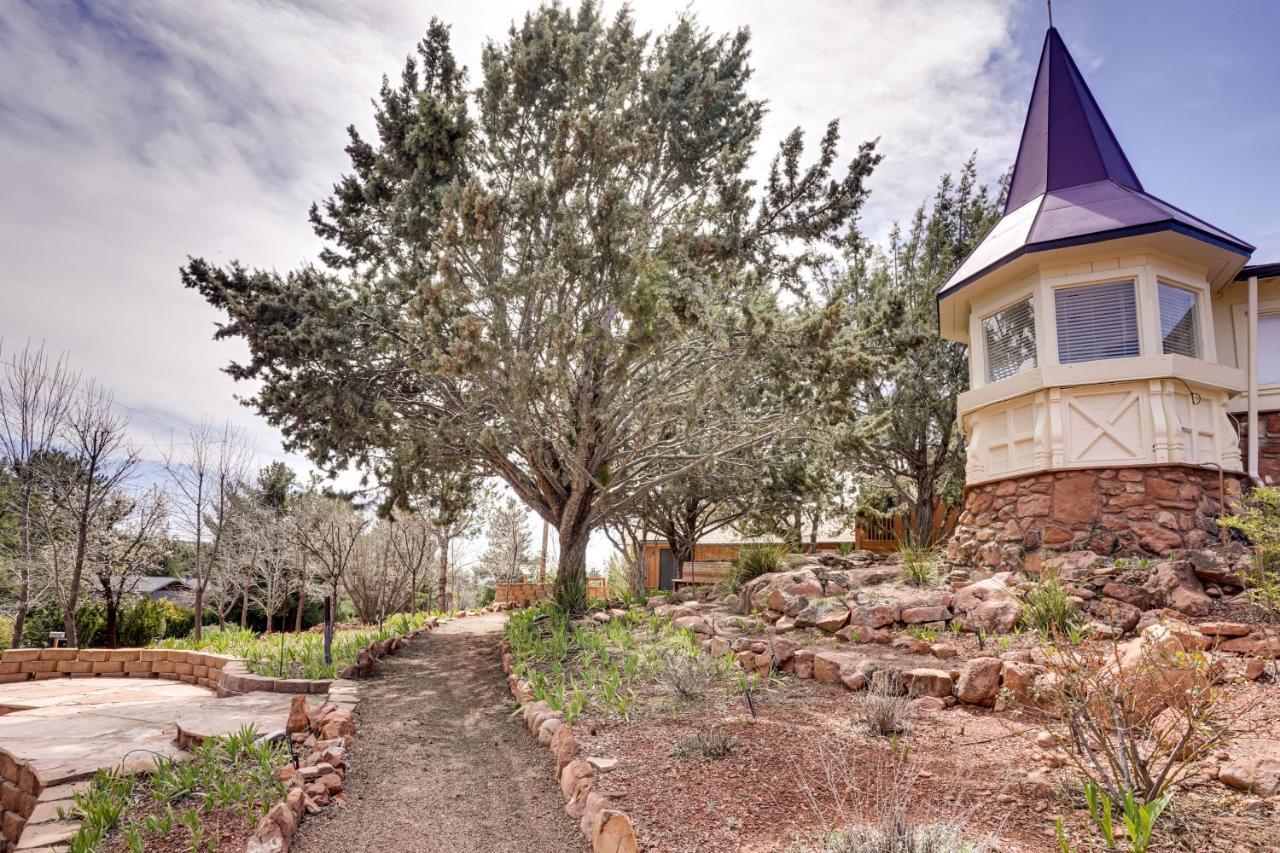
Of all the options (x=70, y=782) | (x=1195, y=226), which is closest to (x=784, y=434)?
(x=1195, y=226)

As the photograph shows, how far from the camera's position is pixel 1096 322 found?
8359mm

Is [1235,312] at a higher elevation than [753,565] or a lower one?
higher

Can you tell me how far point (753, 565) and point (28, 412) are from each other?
39.8 ft

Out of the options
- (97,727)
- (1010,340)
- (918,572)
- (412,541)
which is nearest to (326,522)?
(412,541)

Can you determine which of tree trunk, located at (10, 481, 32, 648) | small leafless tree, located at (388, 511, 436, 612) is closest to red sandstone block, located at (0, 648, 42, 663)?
tree trunk, located at (10, 481, 32, 648)

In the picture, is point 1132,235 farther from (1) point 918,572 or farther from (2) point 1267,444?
(1) point 918,572

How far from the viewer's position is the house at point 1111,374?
308 inches

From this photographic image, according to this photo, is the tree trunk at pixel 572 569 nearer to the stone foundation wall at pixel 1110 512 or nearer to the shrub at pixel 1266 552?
the stone foundation wall at pixel 1110 512

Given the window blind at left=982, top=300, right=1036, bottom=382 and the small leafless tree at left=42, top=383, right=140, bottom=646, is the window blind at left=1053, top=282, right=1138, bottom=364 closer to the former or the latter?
the window blind at left=982, top=300, right=1036, bottom=382

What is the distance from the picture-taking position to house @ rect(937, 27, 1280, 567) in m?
7.81

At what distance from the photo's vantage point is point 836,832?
9.73ft

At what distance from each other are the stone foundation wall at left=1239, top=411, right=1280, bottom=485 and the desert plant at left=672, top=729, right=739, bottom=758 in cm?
827

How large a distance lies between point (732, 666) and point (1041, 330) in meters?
5.85

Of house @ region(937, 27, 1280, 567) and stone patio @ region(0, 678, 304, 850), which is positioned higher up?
house @ region(937, 27, 1280, 567)
